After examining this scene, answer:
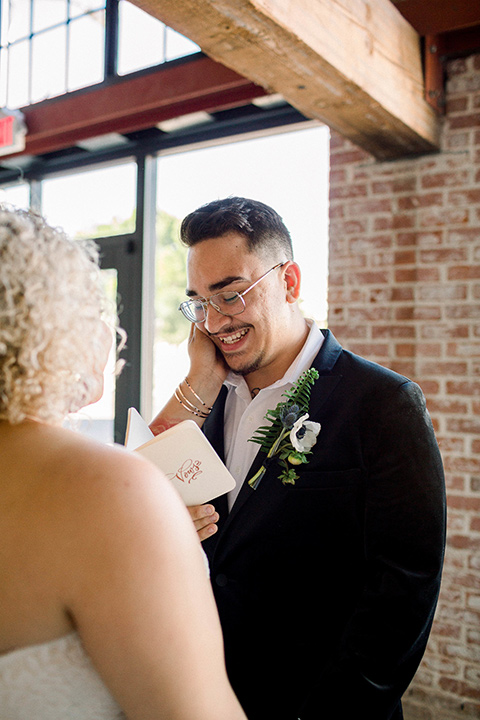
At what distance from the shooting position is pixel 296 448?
148 centimetres

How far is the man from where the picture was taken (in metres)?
1.38

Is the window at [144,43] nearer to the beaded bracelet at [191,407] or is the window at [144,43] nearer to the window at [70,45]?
the window at [70,45]

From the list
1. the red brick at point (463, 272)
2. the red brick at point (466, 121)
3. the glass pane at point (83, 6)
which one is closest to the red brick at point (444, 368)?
the red brick at point (463, 272)

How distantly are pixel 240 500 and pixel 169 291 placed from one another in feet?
9.79

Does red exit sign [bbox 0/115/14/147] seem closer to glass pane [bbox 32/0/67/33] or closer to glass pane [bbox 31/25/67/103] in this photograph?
glass pane [bbox 31/25/67/103]

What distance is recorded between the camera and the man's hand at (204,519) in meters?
1.42

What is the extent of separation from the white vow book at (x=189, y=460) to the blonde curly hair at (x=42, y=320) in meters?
0.49

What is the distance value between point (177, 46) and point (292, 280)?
2.41 meters

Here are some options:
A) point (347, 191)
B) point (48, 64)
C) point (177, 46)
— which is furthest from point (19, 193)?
point (347, 191)

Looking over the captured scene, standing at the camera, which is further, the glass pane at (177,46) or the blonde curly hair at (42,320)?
the glass pane at (177,46)

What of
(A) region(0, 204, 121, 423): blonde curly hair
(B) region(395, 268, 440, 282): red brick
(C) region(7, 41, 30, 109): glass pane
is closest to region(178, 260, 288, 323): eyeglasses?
(A) region(0, 204, 121, 423): blonde curly hair

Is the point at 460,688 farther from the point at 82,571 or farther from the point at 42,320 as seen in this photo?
the point at 42,320

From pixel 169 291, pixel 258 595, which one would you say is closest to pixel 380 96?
pixel 258 595

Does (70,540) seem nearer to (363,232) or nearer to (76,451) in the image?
(76,451)
